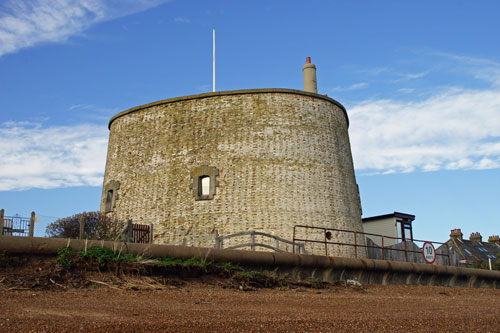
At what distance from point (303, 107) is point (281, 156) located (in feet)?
7.86

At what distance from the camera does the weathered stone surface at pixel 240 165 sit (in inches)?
755

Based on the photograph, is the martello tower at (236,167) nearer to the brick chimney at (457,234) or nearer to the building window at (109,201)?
the building window at (109,201)

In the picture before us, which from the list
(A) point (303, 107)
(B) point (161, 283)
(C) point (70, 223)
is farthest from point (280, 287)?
(A) point (303, 107)

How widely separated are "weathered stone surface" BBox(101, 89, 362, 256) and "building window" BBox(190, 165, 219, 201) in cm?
15

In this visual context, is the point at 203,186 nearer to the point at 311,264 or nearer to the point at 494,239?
the point at 311,264

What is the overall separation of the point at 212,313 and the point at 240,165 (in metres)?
12.0

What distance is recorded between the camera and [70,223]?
17.0 meters

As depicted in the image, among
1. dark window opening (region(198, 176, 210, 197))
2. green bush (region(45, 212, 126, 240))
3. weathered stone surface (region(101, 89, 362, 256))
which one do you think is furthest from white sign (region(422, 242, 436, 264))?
green bush (region(45, 212, 126, 240))

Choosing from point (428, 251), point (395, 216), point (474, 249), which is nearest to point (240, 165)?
point (428, 251)

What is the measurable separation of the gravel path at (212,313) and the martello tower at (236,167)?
802 cm

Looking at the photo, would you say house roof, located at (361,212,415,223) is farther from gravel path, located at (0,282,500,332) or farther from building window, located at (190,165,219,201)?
gravel path, located at (0,282,500,332)

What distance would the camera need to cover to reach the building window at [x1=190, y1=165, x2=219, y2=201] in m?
19.5

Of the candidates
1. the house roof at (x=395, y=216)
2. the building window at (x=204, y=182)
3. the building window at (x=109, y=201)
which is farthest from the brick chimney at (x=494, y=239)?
the building window at (x=109, y=201)

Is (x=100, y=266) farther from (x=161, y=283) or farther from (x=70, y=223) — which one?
(x=70, y=223)
